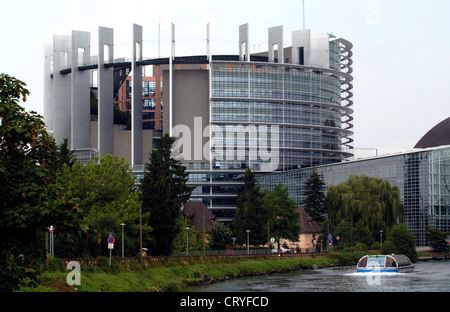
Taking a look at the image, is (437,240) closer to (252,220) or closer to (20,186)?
(252,220)

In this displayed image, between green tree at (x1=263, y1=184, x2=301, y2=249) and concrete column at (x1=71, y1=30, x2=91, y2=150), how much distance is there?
78657mm

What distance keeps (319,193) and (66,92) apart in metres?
→ 82.6

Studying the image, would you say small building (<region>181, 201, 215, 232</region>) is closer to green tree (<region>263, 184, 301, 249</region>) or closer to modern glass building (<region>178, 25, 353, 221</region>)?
green tree (<region>263, 184, 301, 249</region>)

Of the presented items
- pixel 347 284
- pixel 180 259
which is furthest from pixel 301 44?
pixel 347 284

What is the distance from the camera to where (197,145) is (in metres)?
183

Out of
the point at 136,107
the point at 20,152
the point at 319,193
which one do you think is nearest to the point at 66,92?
the point at 136,107

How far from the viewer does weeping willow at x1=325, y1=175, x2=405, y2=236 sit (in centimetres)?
11856

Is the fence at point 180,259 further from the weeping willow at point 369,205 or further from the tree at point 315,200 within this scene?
the tree at point 315,200

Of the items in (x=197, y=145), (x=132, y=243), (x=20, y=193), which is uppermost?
(x=197, y=145)

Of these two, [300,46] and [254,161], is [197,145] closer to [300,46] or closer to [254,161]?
[254,161]

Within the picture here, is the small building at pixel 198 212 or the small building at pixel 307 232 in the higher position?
the small building at pixel 198 212

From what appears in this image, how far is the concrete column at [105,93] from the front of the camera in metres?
176

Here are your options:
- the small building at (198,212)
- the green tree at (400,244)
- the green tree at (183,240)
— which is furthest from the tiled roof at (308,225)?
the green tree at (183,240)

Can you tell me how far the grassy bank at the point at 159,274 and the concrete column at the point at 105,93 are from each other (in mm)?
94286
